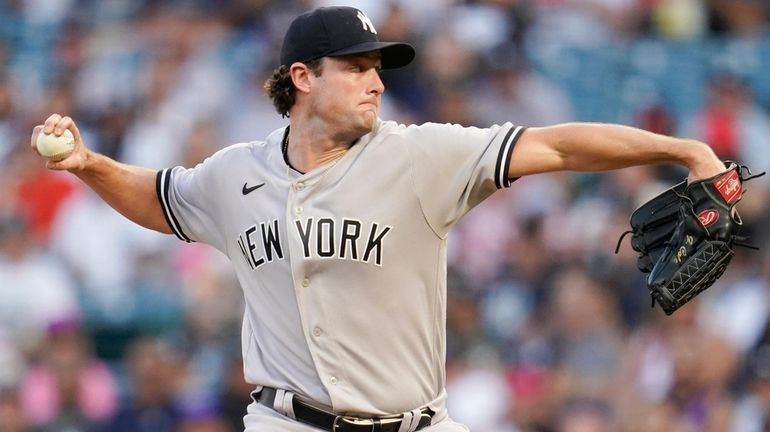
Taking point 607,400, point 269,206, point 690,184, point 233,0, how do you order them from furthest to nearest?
point 233,0
point 607,400
point 269,206
point 690,184

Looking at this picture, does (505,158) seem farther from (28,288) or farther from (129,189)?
(28,288)

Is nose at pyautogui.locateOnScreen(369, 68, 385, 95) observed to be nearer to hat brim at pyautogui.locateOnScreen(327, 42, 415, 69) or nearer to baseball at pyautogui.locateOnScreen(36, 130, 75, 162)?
hat brim at pyautogui.locateOnScreen(327, 42, 415, 69)

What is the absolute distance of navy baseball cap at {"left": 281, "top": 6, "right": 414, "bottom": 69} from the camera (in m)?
4.88

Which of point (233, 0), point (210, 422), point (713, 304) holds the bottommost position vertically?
point (210, 422)

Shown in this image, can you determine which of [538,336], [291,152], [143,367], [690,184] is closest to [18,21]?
[143,367]

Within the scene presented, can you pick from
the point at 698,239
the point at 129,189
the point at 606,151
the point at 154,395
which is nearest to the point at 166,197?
the point at 129,189

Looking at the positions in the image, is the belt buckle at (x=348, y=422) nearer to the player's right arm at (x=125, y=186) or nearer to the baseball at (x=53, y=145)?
the player's right arm at (x=125, y=186)

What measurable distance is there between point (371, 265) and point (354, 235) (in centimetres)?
11

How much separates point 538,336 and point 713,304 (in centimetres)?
101

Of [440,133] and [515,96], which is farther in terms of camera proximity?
[515,96]

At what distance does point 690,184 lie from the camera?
4.49 meters

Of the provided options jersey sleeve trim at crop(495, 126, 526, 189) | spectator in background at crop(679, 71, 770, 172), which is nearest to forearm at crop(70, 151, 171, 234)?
jersey sleeve trim at crop(495, 126, 526, 189)

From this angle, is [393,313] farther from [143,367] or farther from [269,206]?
[143,367]

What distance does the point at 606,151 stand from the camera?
4469 millimetres
